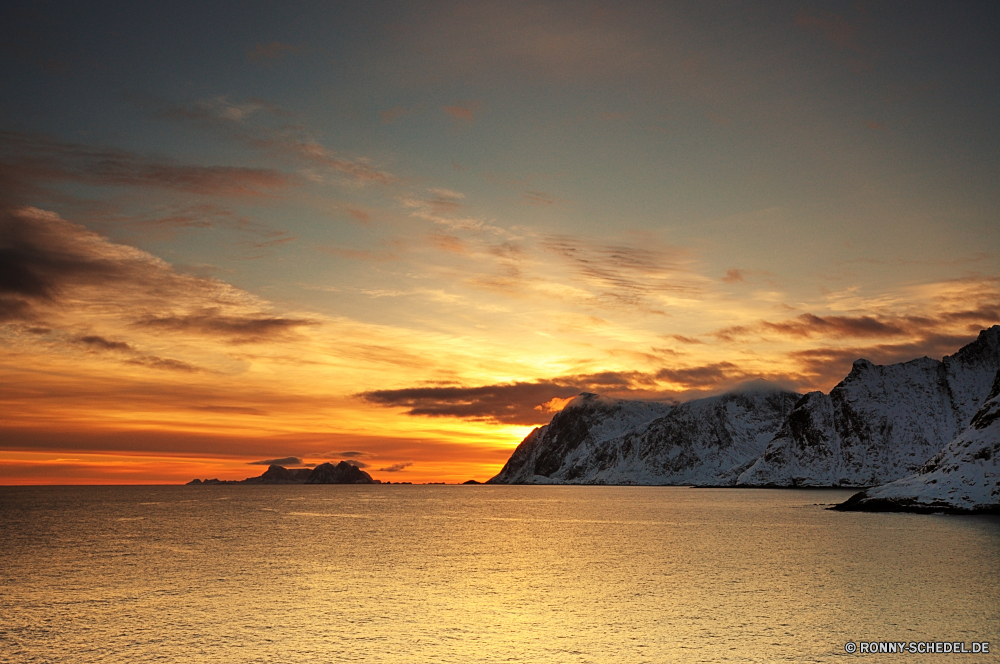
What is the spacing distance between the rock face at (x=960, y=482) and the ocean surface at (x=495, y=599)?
50719mm

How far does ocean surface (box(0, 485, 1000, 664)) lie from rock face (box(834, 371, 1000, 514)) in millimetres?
50719

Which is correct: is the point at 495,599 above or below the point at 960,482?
below

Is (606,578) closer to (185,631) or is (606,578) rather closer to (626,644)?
(626,644)

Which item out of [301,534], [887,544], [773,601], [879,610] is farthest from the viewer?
[301,534]

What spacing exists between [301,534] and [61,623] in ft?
195

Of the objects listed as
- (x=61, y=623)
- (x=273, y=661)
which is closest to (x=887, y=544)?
(x=273, y=661)

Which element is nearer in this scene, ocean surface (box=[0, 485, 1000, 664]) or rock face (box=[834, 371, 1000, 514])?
ocean surface (box=[0, 485, 1000, 664])

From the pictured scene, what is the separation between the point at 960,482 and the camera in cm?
12950

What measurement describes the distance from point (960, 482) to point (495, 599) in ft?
386

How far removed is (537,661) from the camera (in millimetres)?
29828

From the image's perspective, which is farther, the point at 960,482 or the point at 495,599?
the point at 960,482

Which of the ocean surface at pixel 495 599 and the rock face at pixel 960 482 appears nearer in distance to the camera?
the ocean surface at pixel 495 599

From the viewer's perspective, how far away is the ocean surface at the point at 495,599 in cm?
3212

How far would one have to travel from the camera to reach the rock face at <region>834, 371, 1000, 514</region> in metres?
124
